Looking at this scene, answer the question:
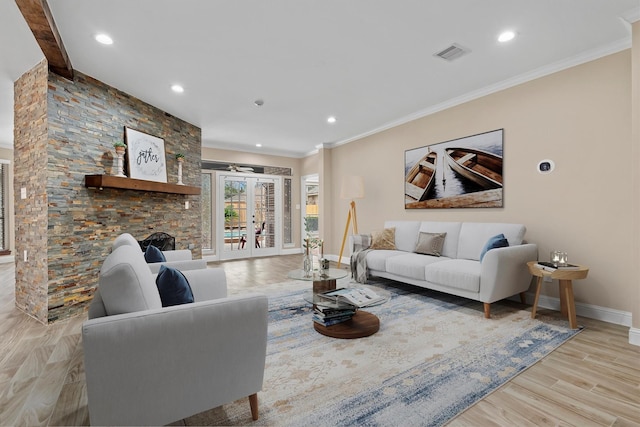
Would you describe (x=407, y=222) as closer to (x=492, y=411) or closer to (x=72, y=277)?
(x=492, y=411)

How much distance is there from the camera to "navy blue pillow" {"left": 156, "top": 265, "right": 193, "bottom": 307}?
5.37 feet

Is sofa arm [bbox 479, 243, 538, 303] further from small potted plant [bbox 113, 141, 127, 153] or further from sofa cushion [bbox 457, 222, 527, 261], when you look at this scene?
small potted plant [bbox 113, 141, 127, 153]

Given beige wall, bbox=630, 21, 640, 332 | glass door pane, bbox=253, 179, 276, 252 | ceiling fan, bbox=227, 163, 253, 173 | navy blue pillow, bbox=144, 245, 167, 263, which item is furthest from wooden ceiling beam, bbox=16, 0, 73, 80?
glass door pane, bbox=253, 179, 276, 252

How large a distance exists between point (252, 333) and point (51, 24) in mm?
2804

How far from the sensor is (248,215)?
7.35 metres

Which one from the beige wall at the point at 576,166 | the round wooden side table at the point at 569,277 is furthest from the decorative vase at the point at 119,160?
the round wooden side table at the point at 569,277

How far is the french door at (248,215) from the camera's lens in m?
7.00

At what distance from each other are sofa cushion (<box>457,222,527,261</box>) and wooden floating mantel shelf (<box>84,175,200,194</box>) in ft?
13.2

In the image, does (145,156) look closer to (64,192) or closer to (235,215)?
(64,192)

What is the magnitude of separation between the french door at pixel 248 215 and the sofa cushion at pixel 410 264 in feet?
13.5

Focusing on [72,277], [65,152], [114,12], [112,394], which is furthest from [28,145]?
[112,394]

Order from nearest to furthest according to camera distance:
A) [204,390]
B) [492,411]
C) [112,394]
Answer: [112,394]
[204,390]
[492,411]

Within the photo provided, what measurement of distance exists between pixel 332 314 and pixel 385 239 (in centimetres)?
228

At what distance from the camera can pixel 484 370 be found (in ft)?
6.74
